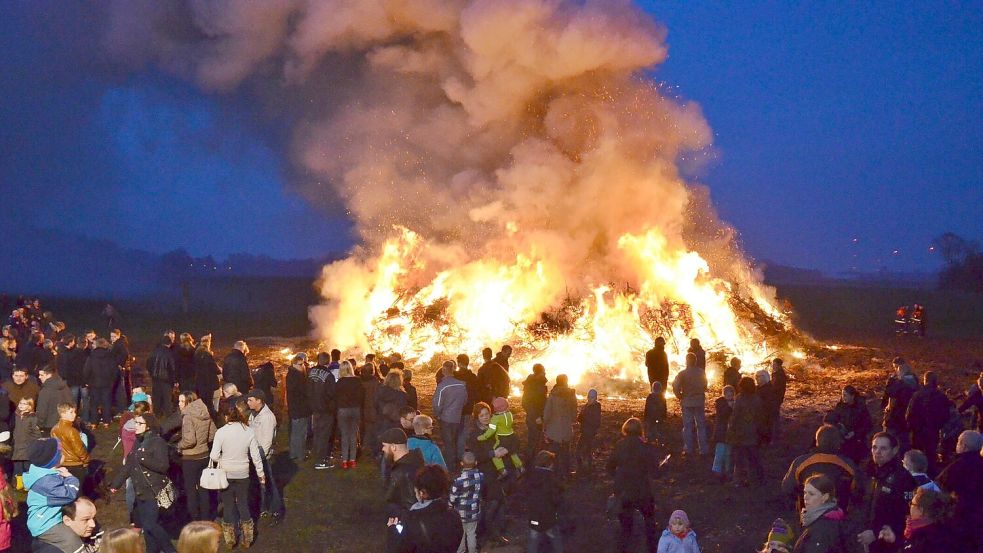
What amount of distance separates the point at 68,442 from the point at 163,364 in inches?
201

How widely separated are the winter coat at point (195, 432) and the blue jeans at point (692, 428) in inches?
292

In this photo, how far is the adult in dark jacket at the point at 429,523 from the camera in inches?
176

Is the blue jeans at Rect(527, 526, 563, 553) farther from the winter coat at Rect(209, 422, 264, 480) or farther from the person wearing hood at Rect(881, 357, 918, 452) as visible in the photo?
the person wearing hood at Rect(881, 357, 918, 452)

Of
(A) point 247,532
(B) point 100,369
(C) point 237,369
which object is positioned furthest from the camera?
(B) point 100,369

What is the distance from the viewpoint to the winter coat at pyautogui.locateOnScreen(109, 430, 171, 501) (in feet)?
22.1

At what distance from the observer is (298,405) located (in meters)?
10.6

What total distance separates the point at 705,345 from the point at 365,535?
1400 centimetres

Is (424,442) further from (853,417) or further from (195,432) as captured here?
(853,417)

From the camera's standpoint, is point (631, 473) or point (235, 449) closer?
point (631, 473)

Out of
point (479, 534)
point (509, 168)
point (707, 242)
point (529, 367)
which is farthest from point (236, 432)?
point (707, 242)

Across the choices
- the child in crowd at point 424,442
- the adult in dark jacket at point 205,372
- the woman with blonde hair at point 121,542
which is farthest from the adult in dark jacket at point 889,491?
the adult in dark jacket at point 205,372

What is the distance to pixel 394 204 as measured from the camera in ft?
83.9

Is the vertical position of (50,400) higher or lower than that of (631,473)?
higher

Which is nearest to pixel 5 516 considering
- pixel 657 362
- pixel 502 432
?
pixel 502 432
